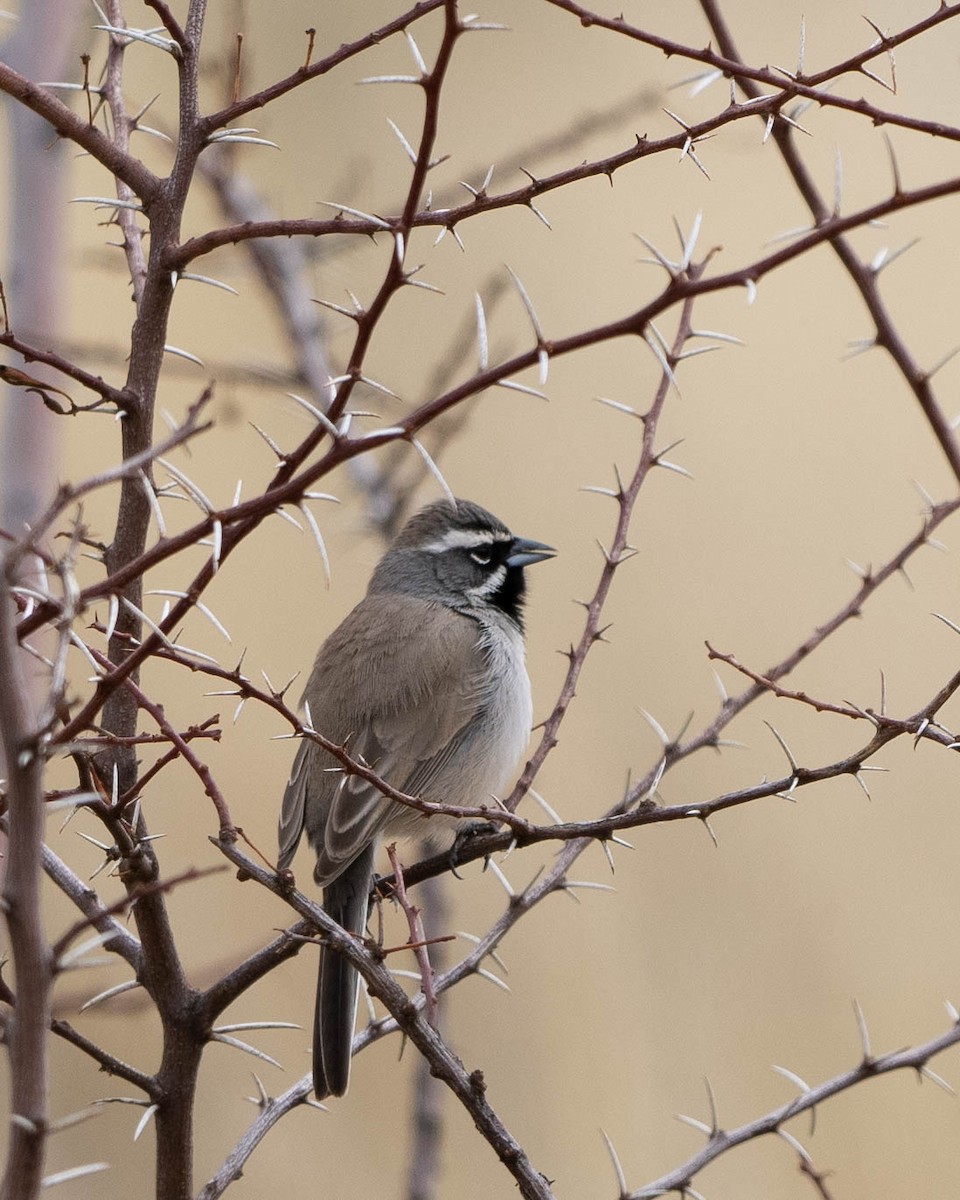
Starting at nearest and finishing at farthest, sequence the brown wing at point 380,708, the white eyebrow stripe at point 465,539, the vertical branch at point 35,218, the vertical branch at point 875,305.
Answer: the vertical branch at point 875,305 < the vertical branch at point 35,218 < the brown wing at point 380,708 < the white eyebrow stripe at point 465,539

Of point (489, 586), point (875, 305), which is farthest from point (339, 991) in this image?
point (875, 305)

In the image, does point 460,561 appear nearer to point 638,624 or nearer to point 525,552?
point 525,552

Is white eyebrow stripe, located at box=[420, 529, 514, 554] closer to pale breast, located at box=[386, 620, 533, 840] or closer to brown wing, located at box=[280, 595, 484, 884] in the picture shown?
brown wing, located at box=[280, 595, 484, 884]

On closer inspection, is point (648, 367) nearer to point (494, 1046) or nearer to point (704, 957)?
point (704, 957)

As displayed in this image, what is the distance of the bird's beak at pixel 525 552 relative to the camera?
508 cm

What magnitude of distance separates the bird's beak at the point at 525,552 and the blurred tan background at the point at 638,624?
550 millimetres

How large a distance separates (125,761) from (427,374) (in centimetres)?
460


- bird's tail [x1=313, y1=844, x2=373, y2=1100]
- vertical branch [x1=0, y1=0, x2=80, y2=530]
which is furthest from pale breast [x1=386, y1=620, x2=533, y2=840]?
vertical branch [x1=0, y1=0, x2=80, y2=530]

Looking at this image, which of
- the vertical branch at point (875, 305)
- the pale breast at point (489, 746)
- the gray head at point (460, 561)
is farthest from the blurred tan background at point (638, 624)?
the vertical branch at point (875, 305)

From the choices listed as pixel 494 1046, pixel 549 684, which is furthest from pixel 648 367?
pixel 494 1046

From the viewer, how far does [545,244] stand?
7176 mm

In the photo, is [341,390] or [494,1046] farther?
[494,1046]

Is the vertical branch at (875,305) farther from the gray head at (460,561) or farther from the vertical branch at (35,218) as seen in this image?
the gray head at (460,561)

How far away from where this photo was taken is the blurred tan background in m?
5.68
